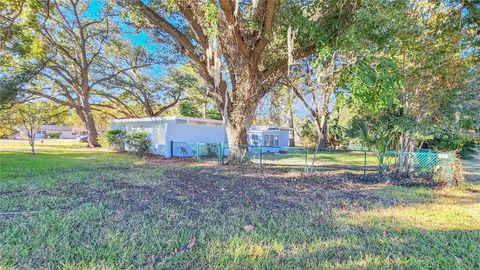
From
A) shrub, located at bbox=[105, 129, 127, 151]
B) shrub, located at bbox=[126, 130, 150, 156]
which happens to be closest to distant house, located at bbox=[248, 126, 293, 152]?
shrub, located at bbox=[126, 130, 150, 156]

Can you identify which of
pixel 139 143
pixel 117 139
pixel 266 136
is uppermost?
pixel 266 136

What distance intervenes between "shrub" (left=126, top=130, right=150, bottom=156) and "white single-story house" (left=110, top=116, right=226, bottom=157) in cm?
51

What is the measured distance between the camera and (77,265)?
235 cm

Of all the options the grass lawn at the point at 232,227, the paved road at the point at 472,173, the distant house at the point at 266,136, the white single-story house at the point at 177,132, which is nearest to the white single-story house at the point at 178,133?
the white single-story house at the point at 177,132

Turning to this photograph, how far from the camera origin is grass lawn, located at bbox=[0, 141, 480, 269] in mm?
2529

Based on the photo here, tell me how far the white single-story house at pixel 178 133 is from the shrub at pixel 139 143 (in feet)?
1.68

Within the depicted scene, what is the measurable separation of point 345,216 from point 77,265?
3.51 meters

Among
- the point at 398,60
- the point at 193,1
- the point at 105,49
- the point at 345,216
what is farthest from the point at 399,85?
the point at 105,49

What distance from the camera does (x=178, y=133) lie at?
49.4 feet

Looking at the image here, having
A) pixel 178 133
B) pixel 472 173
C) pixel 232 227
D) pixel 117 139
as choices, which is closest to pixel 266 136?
pixel 178 133

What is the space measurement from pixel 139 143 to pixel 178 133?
7.67 feet

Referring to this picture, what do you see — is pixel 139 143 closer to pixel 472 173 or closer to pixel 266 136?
pixel 266 136

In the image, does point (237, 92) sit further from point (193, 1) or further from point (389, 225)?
point (389, 225)

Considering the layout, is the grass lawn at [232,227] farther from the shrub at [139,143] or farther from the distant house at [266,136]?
the distant house at [266,136]
